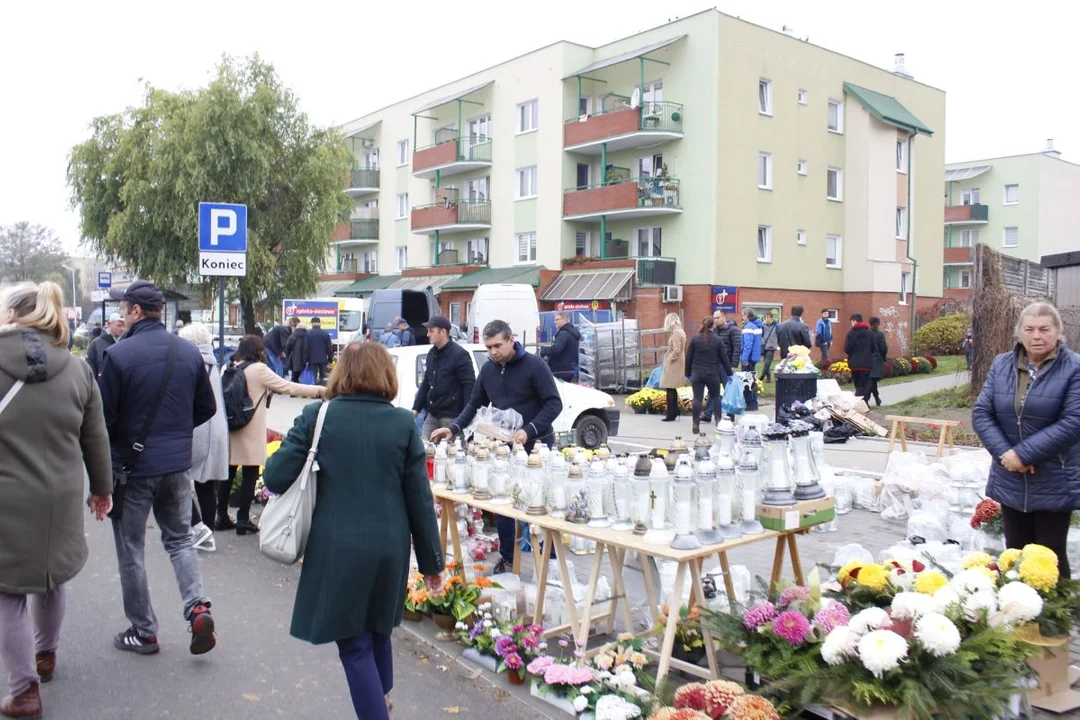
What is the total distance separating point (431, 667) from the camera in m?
5.17

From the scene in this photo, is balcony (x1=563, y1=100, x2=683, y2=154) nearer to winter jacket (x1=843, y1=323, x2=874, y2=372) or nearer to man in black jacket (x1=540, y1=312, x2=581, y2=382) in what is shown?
man in black jacket (x1=540, y1=312, x2=581, y2=382)

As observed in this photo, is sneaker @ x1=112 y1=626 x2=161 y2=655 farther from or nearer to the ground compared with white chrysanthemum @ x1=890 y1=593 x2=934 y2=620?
nearer to the ground

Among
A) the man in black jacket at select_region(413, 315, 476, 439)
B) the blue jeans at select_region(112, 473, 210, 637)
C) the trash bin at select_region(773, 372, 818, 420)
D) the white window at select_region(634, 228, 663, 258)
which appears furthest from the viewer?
the white window at select_region(634, 228, 663, 258)

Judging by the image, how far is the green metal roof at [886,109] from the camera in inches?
1338

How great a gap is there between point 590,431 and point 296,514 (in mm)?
8852

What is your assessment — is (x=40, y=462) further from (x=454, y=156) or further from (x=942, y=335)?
(x=454, y=156)

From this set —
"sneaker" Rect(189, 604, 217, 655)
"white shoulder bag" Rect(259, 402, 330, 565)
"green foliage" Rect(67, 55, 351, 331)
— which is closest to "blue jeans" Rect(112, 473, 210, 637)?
"sneaker" Rect(189, 604, 217, 655)

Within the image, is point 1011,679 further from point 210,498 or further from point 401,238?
point 401,238

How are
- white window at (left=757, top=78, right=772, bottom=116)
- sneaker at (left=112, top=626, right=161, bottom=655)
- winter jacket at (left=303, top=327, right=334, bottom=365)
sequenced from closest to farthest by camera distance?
sneaker at (left=112, top=626, right=161, bottom=655)
winter jacket at (left=303, top=327, right=334, bottom=365)
white window at (left=757, top=78, right=772, bottom=116)

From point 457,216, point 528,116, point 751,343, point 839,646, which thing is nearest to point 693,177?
point 528,116

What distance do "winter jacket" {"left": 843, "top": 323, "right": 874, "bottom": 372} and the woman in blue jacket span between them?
11.6 m

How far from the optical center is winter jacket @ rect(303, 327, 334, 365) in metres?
21.8

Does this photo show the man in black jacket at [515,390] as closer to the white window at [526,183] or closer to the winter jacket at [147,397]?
the winter jacket at [147,397]

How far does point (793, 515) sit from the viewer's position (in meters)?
4.65
